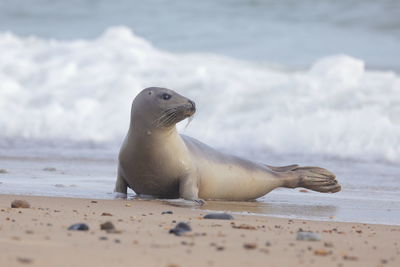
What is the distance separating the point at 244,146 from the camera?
1237 centimetres

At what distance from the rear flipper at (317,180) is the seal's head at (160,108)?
1.53 meters

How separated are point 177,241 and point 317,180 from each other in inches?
158

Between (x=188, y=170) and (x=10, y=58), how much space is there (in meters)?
11.2

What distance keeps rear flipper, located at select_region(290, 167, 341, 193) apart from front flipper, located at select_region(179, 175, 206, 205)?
130cm

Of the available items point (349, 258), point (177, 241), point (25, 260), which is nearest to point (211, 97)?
point (177, 241)

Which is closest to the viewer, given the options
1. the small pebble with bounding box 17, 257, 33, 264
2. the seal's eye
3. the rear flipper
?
the small pebble with bounding box 17, 257, 33, 264

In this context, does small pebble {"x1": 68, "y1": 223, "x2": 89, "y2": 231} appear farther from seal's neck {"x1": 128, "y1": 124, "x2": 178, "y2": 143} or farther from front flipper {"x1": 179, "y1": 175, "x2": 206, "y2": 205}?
seal's neck {"x1": 128, "y1": 124, "x2": 178, "y2": 143}

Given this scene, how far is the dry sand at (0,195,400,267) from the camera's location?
150 inches

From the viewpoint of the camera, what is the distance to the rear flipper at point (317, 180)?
8133 millimetres

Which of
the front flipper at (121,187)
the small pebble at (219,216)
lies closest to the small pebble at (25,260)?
the small pebble at (219,216)

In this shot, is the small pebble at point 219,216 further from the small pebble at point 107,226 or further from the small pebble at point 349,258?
the small pebble at point 349,258

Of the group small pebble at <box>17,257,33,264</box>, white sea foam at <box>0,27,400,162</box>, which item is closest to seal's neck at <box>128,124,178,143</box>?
small pebble at <box>17,257,33,264</box>

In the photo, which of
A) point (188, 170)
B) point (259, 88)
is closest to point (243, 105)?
point (259, 88)

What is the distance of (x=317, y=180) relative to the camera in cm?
821
